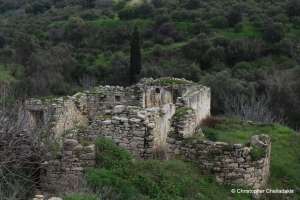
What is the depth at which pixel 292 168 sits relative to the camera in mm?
10750

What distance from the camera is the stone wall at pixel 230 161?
7.75m

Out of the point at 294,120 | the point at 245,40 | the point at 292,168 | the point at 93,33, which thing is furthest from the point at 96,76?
the point at 292,168

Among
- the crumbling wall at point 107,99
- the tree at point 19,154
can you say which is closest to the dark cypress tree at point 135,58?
the crumbling wall at point 107,99

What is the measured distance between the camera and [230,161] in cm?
776

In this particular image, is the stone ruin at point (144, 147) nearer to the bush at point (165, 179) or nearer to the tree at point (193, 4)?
the bush at point (165, 179)

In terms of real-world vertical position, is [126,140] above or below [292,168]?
above

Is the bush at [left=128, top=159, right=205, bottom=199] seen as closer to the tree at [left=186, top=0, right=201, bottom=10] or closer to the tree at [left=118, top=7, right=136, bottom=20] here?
the tree at [left=186, top=0, right=201, bottom=10]

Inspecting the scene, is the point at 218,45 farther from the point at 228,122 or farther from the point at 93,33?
the point at 228,122

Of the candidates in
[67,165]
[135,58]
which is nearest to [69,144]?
[67,165]

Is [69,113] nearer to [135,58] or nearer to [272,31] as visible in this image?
[135,58]

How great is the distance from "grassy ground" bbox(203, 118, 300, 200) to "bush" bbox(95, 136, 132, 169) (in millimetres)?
3484

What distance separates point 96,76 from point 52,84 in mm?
9658

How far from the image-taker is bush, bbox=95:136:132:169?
24.5ft

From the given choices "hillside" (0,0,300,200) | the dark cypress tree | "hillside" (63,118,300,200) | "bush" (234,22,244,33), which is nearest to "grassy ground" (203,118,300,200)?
"hillside" (0,0,300,200)
